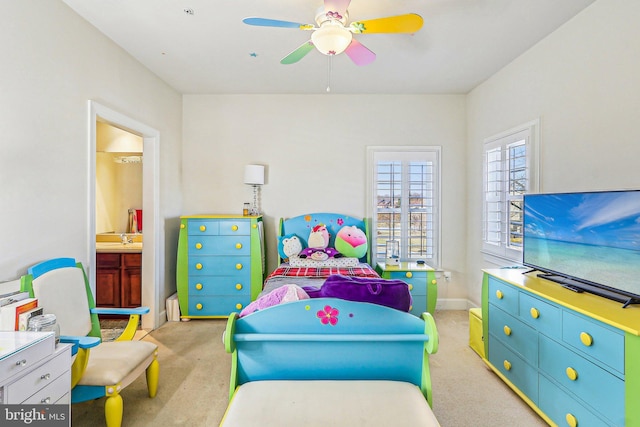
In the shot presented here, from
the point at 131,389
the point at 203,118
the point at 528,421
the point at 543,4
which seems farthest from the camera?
the point at 203,118

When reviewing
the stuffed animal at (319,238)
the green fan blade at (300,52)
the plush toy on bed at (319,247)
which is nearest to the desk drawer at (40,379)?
the green fan blade at (300,52)

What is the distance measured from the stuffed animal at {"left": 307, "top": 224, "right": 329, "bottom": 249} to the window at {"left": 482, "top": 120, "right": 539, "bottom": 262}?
6.16 feet

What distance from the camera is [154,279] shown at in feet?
11.3

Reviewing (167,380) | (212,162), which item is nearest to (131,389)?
(167,380)

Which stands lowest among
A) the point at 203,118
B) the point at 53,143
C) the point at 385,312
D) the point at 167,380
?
the point at 167,380

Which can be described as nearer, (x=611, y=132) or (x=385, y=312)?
(x=385, y=312)

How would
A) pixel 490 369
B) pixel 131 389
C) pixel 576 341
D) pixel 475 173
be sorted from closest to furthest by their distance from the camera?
1. pixel 576 341
2. pixel 131 389
3. pixel 490 369
4. pixel 475 173

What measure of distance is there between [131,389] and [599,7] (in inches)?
172

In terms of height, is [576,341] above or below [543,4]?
below

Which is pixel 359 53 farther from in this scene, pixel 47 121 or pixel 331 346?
pixel 47 121

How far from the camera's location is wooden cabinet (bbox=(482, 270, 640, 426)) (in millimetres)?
1442

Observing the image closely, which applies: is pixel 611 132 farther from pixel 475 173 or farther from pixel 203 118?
pixel 203 118

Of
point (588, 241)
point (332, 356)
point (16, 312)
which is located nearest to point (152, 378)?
point (16, 312)

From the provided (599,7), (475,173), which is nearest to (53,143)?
(599,7)
